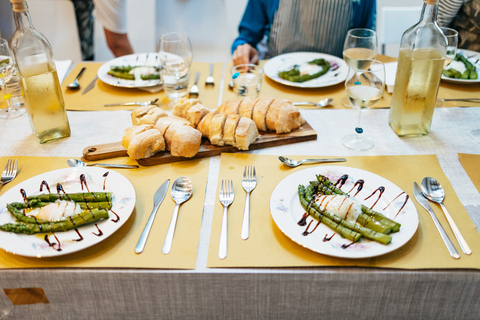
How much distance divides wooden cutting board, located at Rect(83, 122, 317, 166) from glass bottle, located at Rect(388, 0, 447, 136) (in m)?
0.30

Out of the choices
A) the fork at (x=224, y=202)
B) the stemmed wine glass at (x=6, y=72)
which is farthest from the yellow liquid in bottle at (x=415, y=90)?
the stemmed wine glass at (x=6, y=72)

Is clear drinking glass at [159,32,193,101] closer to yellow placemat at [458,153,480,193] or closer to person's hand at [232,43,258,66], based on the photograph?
person's hand at [232,43,258,66]

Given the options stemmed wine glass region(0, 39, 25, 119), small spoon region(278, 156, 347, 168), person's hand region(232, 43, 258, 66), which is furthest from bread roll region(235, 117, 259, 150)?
stemmed wine glass region(0, 39, 25, 119)

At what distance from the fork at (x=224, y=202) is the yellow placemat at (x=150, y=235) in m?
0.06

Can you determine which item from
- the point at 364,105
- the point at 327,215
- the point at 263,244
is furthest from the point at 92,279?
the point at 364,105

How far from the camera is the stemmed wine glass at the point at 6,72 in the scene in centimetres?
146

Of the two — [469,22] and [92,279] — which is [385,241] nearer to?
[92,279]

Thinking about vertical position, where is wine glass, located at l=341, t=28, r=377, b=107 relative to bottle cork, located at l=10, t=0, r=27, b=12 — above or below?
below

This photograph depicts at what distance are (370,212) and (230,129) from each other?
511 millimetres

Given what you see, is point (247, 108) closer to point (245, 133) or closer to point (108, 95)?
point (245, 133)

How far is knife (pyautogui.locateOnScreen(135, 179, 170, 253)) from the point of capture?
0.92 m

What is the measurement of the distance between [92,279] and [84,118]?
0.81 metres

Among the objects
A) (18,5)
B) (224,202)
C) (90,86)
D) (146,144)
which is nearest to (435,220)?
(224,202)

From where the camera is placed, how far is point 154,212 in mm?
1021
